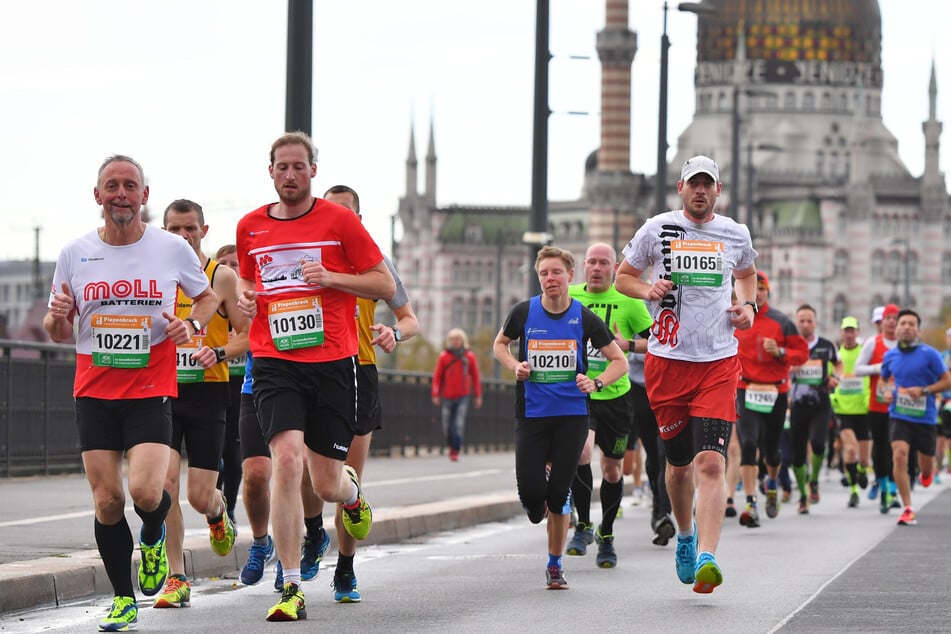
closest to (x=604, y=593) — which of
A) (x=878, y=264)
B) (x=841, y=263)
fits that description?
(x=841, y=263)

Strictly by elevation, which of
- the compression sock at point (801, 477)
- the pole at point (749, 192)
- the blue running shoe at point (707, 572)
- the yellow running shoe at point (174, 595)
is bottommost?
the compression sock at point (801, 477)

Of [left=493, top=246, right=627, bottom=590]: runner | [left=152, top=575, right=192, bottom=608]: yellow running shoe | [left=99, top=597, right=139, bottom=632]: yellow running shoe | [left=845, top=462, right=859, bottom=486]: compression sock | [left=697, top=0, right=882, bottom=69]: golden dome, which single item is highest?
[left=697, top=0, right=882, bottom=69]: golden dome

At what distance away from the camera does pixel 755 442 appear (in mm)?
17859

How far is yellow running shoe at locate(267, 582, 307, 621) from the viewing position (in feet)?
30.9

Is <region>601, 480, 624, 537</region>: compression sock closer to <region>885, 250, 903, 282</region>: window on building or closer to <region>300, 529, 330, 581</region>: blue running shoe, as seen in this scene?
<region>300, 529, 330, 581</region>: blue running shoe

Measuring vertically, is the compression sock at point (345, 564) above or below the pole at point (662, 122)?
below

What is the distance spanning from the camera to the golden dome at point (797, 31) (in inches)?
7288

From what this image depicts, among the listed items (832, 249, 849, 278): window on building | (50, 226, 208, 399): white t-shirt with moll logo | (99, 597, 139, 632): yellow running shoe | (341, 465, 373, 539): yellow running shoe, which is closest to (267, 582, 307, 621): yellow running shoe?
(99, 597, 139, 632): yellow running shoe

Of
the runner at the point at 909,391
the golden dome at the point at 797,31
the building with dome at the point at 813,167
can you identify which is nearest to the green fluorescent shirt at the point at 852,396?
the runner at the point at 909,391

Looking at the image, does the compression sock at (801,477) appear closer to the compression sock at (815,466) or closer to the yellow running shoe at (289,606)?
the compression sock at (815,466)

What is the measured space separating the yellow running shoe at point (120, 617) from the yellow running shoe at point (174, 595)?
1.09m

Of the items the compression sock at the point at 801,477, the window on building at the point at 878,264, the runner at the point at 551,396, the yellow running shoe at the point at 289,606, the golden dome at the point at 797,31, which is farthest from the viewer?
the golden dome at the point at 797,31

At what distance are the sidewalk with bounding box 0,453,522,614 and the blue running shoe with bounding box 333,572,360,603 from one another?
47.5 inches

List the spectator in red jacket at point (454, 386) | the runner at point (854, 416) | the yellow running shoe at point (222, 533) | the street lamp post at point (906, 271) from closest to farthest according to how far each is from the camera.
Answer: the yellow running shoe at point (222, 533), the runner at point (854, 416), the spectator in red jacket at point (454, 386), the street lamp post at point (906, 271)
